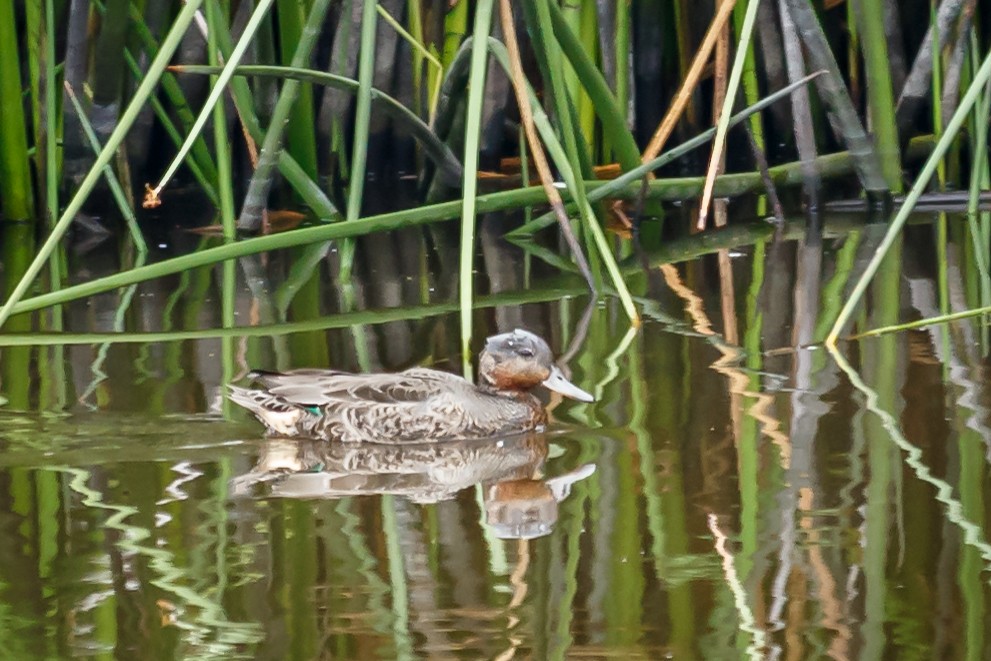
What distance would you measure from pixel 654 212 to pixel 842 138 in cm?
87

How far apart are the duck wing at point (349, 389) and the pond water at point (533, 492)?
4.7 inches

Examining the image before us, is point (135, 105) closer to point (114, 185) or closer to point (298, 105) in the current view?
point (114, 185)

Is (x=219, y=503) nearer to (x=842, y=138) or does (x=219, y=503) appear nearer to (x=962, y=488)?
(x=962, y=488)

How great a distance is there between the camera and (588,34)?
272 inches

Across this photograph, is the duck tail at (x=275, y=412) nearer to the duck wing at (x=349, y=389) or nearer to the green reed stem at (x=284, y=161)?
the duck wing at (x=349, y=389)

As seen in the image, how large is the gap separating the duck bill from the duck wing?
0.77 feet

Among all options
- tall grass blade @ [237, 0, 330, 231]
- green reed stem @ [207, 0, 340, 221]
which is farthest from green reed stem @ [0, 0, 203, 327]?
green reed stem @ [207, 0, 340, 221]

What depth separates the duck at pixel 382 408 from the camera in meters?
4.12

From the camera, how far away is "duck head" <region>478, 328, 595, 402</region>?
4.28 metres

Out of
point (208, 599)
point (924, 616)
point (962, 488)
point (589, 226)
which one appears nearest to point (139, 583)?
point (208, 599)

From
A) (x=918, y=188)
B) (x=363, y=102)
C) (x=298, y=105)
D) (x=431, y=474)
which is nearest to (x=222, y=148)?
(x=363, y=102)

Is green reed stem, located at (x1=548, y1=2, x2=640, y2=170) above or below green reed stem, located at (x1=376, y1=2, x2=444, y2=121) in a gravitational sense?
below

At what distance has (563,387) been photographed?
167 inches

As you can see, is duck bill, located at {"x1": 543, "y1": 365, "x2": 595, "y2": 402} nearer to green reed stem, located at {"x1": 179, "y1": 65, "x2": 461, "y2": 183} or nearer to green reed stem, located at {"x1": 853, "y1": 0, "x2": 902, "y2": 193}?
green reed stem, located at {"x1": 179, "y1": 65, "x2": 461, "y2": 183}
